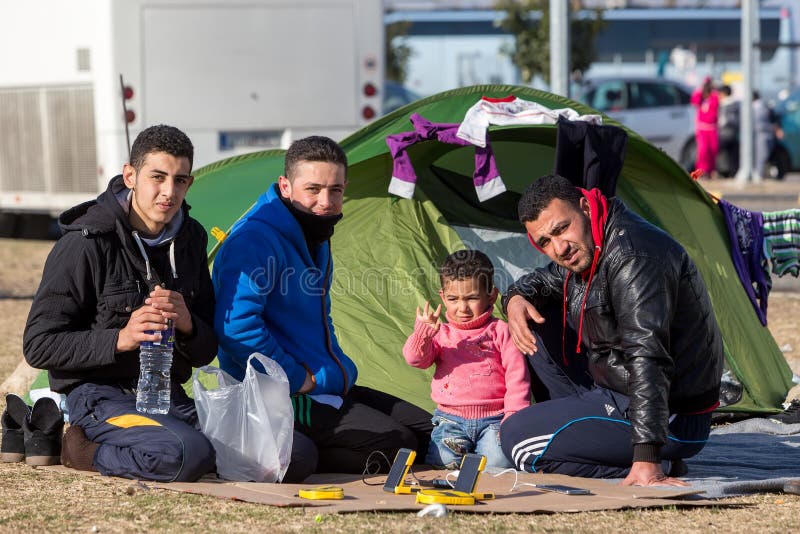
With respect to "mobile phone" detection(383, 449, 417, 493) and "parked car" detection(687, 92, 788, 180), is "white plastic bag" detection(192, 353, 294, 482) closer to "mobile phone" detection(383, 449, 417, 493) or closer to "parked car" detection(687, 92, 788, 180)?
"mobile phone" detection(383, 449, 417, 493)

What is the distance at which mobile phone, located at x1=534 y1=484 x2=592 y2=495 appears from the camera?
423 centimetres

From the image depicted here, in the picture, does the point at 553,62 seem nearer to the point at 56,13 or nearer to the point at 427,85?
the point at 56,13

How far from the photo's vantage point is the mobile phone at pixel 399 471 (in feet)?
14.0

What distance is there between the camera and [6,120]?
12375mm

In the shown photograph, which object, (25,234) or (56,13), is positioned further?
(25,234)

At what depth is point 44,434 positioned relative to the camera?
15.2 ft

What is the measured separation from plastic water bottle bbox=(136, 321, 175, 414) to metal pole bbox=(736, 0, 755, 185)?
16547 mm

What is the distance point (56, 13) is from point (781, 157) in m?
13.6

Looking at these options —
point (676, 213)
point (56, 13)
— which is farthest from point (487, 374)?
point (56, 13)

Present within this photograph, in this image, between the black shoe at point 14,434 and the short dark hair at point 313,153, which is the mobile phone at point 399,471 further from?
the black shoe at point 14,434

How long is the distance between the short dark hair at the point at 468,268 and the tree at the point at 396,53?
30.4 metres

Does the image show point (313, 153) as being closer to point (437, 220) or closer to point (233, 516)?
point (233, 516)

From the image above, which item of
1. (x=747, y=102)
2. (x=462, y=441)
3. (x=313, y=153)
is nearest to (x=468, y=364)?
(x=462, y=441)

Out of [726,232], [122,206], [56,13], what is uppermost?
[56,13]
